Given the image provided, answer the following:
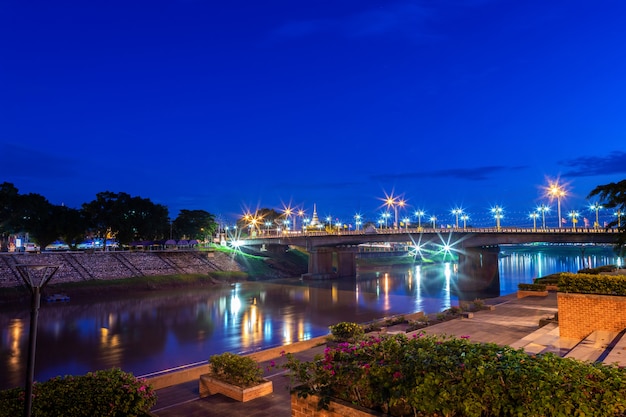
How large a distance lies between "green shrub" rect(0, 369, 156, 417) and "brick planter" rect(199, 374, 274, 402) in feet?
10.5

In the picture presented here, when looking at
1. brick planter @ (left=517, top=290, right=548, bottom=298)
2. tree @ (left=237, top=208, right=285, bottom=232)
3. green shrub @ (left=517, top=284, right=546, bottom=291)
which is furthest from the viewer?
tree @ (left=237, top=208, right=285, bottom=232)

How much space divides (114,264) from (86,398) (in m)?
70.1

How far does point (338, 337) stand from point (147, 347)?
19207mm

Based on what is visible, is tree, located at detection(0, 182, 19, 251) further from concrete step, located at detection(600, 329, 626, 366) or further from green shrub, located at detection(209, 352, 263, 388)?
concrete step, located at detection(600, 329, 626, 366)

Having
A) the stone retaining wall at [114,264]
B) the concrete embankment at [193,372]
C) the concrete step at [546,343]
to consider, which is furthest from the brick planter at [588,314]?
the stone retaining wall at [114,264]

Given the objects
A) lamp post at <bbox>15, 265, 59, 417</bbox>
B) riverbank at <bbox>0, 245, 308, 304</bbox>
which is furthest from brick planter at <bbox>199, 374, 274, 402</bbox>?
riverbank at <bbox>0, 245, 308, 304</bbox>

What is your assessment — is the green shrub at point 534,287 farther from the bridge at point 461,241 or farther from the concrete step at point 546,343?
the bridge at point 461,241

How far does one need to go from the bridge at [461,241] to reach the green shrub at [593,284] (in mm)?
48502

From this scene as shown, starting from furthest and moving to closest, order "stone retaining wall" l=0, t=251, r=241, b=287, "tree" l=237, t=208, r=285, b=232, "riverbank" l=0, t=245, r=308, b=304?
"tree" l=237, t=208, r=285, b=232 → "stone retaining wall" l=0, t=251, r=241, b=287 → "riverbank" l=0, t=245, r=308, b=304

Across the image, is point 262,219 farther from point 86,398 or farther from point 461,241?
point 86,398

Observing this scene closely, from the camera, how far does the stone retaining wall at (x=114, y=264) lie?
63.2 m

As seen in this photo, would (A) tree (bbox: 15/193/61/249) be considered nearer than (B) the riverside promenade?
No

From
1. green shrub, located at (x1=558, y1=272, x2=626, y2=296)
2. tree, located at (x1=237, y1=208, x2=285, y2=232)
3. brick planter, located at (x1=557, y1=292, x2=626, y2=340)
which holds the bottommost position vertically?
brick planter, located at (x1=557, y1=292, x2=626, y2=340)

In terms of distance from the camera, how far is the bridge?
216 feet
